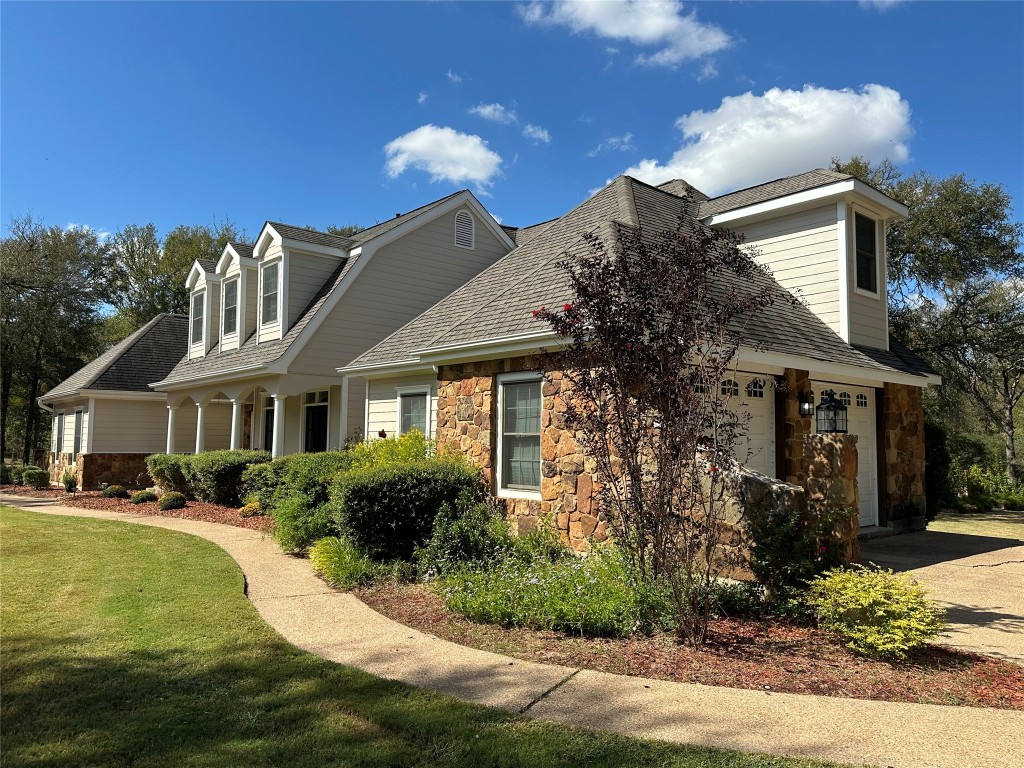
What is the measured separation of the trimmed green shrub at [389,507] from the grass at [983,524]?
9.93 metres

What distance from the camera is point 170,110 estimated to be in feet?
40.3

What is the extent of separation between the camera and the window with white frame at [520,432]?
9289 mm

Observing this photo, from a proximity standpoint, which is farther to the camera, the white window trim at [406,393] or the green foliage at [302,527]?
the white window trim at [406,393]

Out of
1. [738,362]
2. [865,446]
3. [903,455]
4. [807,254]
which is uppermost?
[807,254]

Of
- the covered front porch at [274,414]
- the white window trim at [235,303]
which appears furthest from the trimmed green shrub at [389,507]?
the white window trim at [235,303]

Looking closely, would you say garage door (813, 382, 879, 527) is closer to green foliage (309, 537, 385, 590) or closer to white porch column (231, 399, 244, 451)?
green foliage (309, 537, 385, 590)

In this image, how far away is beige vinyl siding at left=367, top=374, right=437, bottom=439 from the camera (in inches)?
491

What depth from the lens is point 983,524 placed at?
13.8 metres

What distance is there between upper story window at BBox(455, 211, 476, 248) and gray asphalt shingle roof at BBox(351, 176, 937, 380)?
4.12m

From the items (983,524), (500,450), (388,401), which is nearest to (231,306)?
(388,401)

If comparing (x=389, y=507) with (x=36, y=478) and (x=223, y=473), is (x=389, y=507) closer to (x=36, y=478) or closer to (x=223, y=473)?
(x=223, y=473)

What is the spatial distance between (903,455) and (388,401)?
33.2 feet

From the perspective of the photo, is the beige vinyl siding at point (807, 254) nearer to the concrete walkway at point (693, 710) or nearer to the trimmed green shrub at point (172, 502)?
the concrete walkway at point (693, 710)

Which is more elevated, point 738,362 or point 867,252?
point 867,252
